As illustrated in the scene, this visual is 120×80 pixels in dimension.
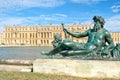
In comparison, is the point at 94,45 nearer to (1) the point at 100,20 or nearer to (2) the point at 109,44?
(2) the point at 109,44

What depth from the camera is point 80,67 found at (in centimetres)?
814

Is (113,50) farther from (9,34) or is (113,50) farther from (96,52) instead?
(9,34)

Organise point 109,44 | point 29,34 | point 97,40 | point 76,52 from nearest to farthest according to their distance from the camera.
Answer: point 76,52
point 97,40
point 109,44
point 29,34

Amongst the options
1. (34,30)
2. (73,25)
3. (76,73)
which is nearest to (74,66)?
(76,73)

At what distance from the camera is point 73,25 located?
417 ft

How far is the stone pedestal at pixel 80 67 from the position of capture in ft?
25.6

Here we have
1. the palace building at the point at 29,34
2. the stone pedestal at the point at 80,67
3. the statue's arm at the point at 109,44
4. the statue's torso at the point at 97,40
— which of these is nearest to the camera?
the stone pedestal at the point at 80,67

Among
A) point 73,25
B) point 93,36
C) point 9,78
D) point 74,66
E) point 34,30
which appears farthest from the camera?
Answer: point 34,30

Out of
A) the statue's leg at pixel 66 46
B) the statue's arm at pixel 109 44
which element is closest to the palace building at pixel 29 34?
the statue's leg at pixel 66 46

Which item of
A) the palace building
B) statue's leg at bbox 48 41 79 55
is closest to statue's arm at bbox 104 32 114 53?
statue's leg at bbox 48 41 79 55

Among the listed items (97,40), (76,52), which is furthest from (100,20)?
(76,52)

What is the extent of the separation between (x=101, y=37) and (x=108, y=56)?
2.22 ft

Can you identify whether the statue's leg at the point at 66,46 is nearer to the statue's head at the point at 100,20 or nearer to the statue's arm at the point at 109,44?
the statue's arm at the point at 109,44

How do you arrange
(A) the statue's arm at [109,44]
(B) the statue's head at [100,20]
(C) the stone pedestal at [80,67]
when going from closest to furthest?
1. (C) the stone pedestal at [80,67]
2. (A) the statue's arm at [109,44]
3. (B) the statue's head at [100,20]
